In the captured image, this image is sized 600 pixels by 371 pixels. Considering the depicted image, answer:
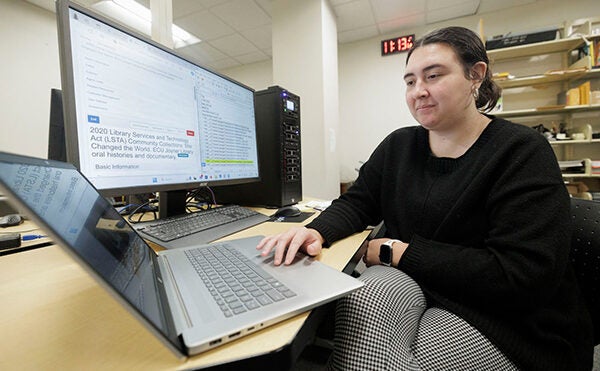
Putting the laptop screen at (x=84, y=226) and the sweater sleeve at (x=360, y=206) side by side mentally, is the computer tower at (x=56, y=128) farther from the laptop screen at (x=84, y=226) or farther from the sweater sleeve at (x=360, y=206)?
the sweater sleeve at (x=360, y=206)

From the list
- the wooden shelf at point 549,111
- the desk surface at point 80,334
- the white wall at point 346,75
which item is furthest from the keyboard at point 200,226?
the wooden shelf at point 549,111

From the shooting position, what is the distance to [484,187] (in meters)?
0.66

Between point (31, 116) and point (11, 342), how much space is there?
3979 millimetres

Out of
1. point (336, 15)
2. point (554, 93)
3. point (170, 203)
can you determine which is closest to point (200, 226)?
point (170, 203)

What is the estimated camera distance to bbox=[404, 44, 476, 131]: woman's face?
0.78 meters

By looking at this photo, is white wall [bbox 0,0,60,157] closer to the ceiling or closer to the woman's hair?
the ceiling

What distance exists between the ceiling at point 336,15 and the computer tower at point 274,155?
2.33 metres

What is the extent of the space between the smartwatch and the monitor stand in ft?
2.05

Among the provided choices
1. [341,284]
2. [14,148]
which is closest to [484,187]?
[341,284]

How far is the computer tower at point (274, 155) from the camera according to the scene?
113cm

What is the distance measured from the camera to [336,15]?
313 cm

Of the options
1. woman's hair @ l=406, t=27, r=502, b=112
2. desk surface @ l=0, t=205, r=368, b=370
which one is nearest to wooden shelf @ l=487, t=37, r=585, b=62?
woman's hair @ l=406, t=27, r=502, b=112

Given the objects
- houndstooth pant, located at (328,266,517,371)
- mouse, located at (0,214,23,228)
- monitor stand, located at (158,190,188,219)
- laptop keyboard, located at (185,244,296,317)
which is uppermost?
monitor stand, located at (158,190,188,219)

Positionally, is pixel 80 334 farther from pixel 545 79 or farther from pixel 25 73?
pixel 25 73
